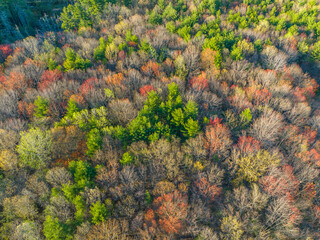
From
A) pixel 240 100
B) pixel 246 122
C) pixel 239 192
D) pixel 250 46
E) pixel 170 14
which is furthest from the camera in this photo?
pixel 170 14

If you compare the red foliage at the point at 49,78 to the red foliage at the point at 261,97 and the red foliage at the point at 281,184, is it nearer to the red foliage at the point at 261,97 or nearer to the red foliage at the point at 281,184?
the red foliage at the point at 281,184

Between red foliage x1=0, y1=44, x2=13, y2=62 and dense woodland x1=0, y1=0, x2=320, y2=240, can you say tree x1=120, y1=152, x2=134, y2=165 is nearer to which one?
dense woodland x1=0, y1=0, x2=320, y2=240

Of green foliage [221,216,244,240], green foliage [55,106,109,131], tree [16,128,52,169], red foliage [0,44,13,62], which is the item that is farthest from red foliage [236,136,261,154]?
red foliage [0,44,13,62]

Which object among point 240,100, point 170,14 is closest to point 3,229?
point 240,100

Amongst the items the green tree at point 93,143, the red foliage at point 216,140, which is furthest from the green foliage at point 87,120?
the red foliage at point 216,140

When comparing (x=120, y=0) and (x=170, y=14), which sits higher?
(x=120, y=0)

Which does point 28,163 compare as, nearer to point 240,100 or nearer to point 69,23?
point 240,100
